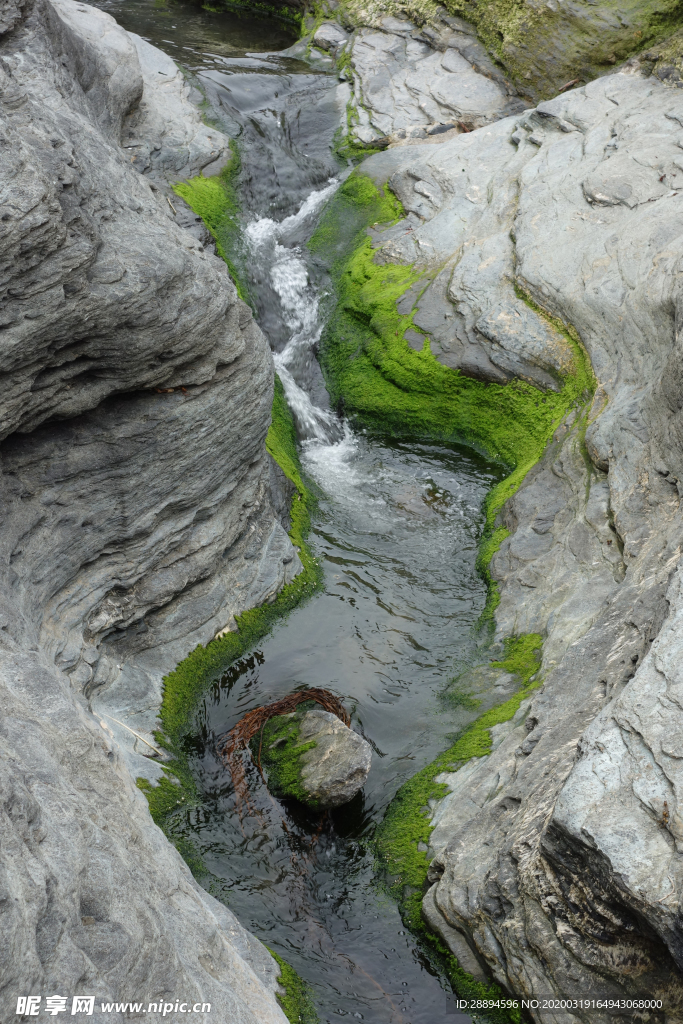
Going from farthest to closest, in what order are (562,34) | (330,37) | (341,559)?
(330,37)
(562,34)
(341,559)

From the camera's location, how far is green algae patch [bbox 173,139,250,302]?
1174 cm

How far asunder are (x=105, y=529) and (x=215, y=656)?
1.87 meters

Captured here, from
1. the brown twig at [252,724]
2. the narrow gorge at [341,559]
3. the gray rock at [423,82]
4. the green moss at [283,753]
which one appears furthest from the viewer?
the gray rock at [423,82]

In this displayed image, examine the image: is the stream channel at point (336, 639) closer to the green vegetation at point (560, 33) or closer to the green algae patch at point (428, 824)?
the green algae patch at point (428, 824)

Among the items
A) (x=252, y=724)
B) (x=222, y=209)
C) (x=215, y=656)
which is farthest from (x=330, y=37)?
(x=252, y=724)

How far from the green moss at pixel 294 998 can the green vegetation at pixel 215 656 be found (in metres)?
1.32

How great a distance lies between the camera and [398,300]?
39.3 feet

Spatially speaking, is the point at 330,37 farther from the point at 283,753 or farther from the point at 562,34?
the point at 283,753

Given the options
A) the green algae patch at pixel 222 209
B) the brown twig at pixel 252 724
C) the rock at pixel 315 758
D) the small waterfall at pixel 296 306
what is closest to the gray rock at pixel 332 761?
the rock at pixel 315 758

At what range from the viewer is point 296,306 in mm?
12836

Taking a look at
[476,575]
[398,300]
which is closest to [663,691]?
[476,575]

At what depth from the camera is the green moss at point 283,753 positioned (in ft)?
21.7

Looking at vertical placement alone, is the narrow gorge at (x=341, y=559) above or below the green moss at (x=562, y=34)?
below

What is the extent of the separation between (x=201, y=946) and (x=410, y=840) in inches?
96.0
